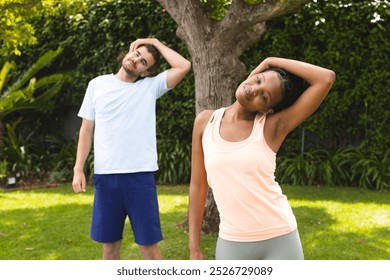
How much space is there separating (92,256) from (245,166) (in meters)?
3.16

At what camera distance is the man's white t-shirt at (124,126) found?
3.09 metres

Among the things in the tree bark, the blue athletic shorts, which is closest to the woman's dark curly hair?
the blue athletic shorts

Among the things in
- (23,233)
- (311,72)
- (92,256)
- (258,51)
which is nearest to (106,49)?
(258,51)

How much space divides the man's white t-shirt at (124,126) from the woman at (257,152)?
102cm

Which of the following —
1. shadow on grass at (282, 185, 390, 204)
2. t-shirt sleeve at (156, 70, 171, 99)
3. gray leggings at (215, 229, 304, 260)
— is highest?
t-shirt sleeve at (156, 70, 171, 99)

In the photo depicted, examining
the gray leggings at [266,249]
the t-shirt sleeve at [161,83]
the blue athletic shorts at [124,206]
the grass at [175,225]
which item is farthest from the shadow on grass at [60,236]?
the gray leggings at [266,249]

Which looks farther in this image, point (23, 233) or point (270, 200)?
point (23, 233)

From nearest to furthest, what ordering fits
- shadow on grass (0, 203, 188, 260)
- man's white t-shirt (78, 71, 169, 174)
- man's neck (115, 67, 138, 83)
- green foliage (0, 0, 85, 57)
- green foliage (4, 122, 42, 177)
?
man's white t-shirt (78, 71, 169, 174) < man's neck (115, 67, 138, 83) < shadow on grass (0, 203, 188, 260) < green foliage (0, 0, 85, 57) < green foliage (4, 122, 42, 177)

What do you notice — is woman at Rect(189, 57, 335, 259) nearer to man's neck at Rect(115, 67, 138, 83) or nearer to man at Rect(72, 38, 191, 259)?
man at Rect(72, 38, 191, 259)

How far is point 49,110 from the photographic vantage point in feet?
30.7

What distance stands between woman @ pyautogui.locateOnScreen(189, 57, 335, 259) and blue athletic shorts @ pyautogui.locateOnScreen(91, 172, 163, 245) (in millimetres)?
1112

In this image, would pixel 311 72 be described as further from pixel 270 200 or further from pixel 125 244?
pixel 125 244

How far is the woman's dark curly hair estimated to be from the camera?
81.6 inches

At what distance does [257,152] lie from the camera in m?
1.99
